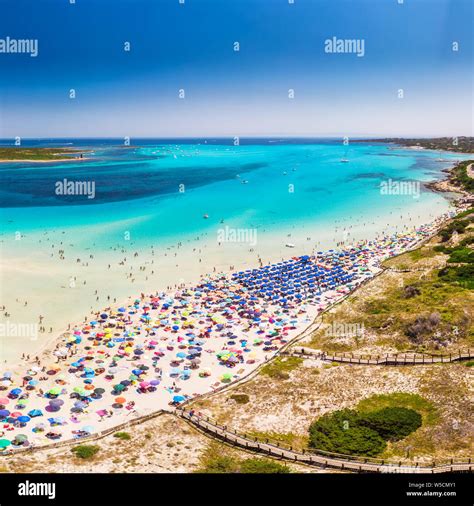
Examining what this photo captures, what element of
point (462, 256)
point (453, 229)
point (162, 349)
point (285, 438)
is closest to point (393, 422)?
point (285, 438)

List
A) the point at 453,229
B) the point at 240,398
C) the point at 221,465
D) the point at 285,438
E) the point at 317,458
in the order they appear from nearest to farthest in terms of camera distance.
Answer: the point at 221,465, the point at 317,458, the point at 285,438, the point at 240,398, the point at 453,229

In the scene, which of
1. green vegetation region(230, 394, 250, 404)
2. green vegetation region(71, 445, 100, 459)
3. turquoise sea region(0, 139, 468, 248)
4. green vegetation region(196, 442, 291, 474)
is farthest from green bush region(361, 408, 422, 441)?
turquoise sea region(0, 139, 468, 248)

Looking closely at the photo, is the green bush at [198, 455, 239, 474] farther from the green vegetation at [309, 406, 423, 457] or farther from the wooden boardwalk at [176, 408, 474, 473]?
the green vegetation at [309, 406, 423, 457]

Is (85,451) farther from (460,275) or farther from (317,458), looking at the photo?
(460,275)

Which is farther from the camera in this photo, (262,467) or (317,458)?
(317,458)
